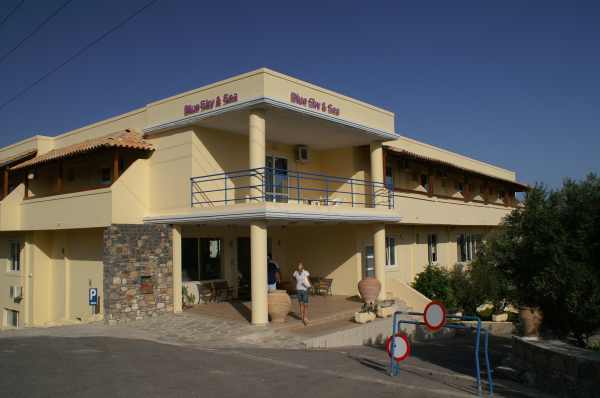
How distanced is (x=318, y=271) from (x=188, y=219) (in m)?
7.40

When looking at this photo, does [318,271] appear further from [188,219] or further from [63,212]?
[63,212]

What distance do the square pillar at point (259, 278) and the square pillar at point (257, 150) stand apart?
3.52 feet

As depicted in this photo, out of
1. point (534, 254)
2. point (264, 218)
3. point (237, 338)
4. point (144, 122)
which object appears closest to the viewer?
point (534, 254)

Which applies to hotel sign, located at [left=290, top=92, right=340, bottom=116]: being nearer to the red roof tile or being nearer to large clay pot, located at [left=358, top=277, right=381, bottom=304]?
the red roof tile

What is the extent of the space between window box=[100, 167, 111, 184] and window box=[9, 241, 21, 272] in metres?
6.01

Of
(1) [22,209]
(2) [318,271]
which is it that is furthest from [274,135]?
(1) [22,209]

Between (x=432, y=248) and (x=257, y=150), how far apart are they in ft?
49.1

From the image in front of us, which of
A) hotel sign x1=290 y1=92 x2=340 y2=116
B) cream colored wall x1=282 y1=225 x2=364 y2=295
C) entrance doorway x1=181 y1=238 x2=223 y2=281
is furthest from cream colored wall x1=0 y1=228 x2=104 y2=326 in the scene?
hotel sign x1=290 y1=92 x2=340 y2=116

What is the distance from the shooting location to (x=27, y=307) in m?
21.8

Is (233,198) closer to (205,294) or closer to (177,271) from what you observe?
(177,271)

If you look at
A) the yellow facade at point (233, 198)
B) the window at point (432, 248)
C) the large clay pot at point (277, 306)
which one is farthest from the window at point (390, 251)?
the large clay pot at point (277, 306)

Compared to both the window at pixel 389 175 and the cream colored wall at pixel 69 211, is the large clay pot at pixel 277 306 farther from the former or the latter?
the window at pixel 389 175

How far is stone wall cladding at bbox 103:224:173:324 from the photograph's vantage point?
16.2 m

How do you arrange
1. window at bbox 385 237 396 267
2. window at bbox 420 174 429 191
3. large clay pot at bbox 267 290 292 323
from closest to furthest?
large clay pot at bbox 267 290 292 323, window at bbox 385 237 396 267, window at bbox 420 174 429 191
